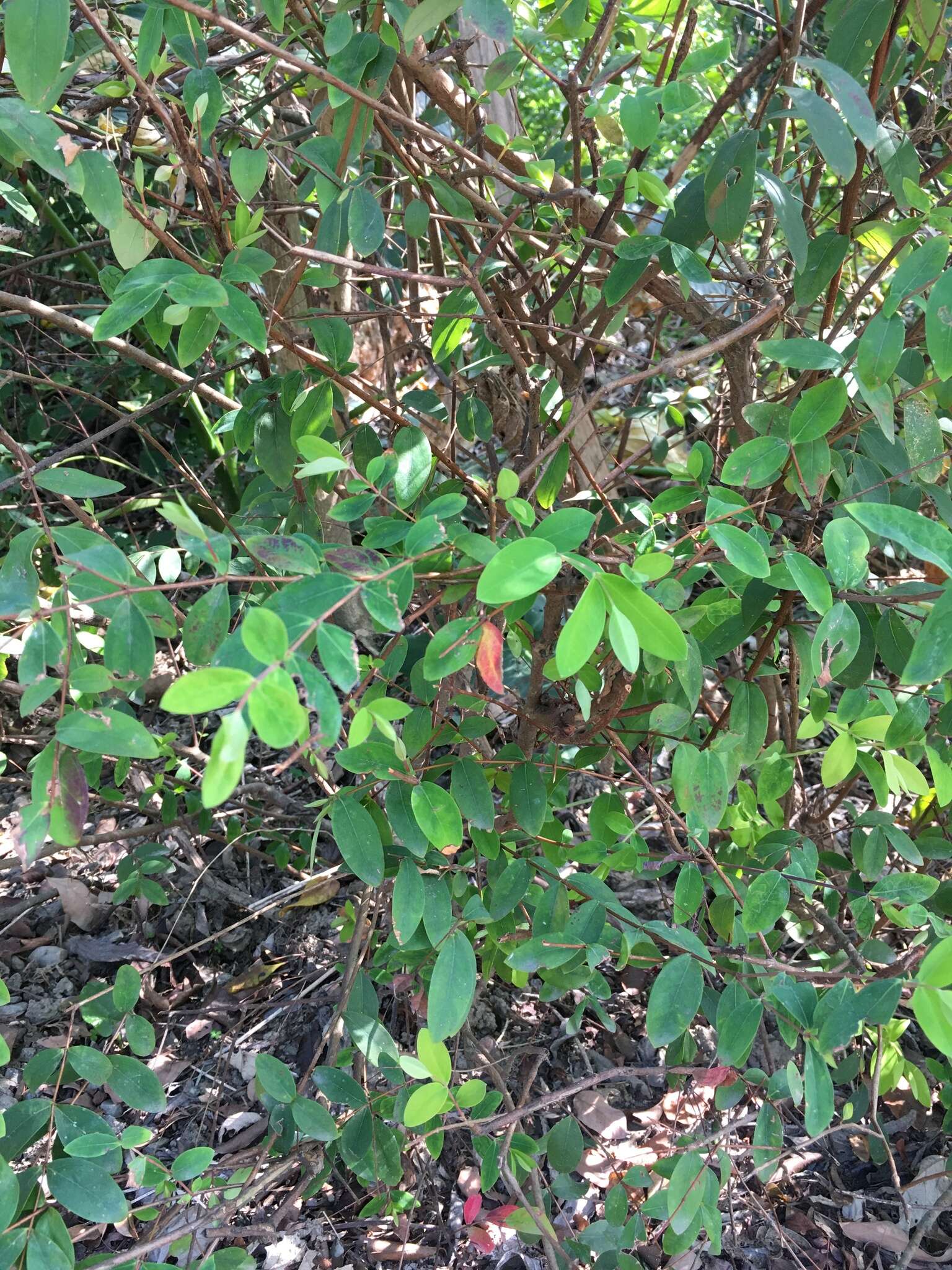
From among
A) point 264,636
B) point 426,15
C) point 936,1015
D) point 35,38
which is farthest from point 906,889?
point 35,38

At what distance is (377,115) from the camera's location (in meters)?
1.15

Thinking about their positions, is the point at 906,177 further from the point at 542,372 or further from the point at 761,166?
the point at 542,372

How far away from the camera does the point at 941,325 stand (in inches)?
33.6

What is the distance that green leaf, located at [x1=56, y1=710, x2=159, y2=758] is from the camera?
0.72 metres

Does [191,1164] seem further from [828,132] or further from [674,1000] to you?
[828,132]

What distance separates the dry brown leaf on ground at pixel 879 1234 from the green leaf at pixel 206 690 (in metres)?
1.45

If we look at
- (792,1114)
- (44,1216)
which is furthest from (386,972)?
(792,1114)

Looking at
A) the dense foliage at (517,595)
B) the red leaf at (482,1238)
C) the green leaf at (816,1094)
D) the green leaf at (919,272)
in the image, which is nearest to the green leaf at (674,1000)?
the dense foliage at (517,595)

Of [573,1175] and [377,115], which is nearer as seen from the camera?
[377,115]

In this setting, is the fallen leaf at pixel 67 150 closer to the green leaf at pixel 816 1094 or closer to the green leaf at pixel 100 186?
the green leaf at pixel 100 186

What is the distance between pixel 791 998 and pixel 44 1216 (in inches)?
30.1

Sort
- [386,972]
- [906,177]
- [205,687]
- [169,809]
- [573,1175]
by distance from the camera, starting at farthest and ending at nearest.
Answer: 1. [169,809]
2. [573,1175]
3. [386,972]
4. [906,177]
5. [205,687]

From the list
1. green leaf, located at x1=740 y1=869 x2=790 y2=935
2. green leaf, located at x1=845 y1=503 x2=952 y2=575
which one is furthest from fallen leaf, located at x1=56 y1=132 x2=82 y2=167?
green leaf, located at x1=740 y1=869 x2=790 y2=935

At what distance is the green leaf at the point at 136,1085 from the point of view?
3.42ft
